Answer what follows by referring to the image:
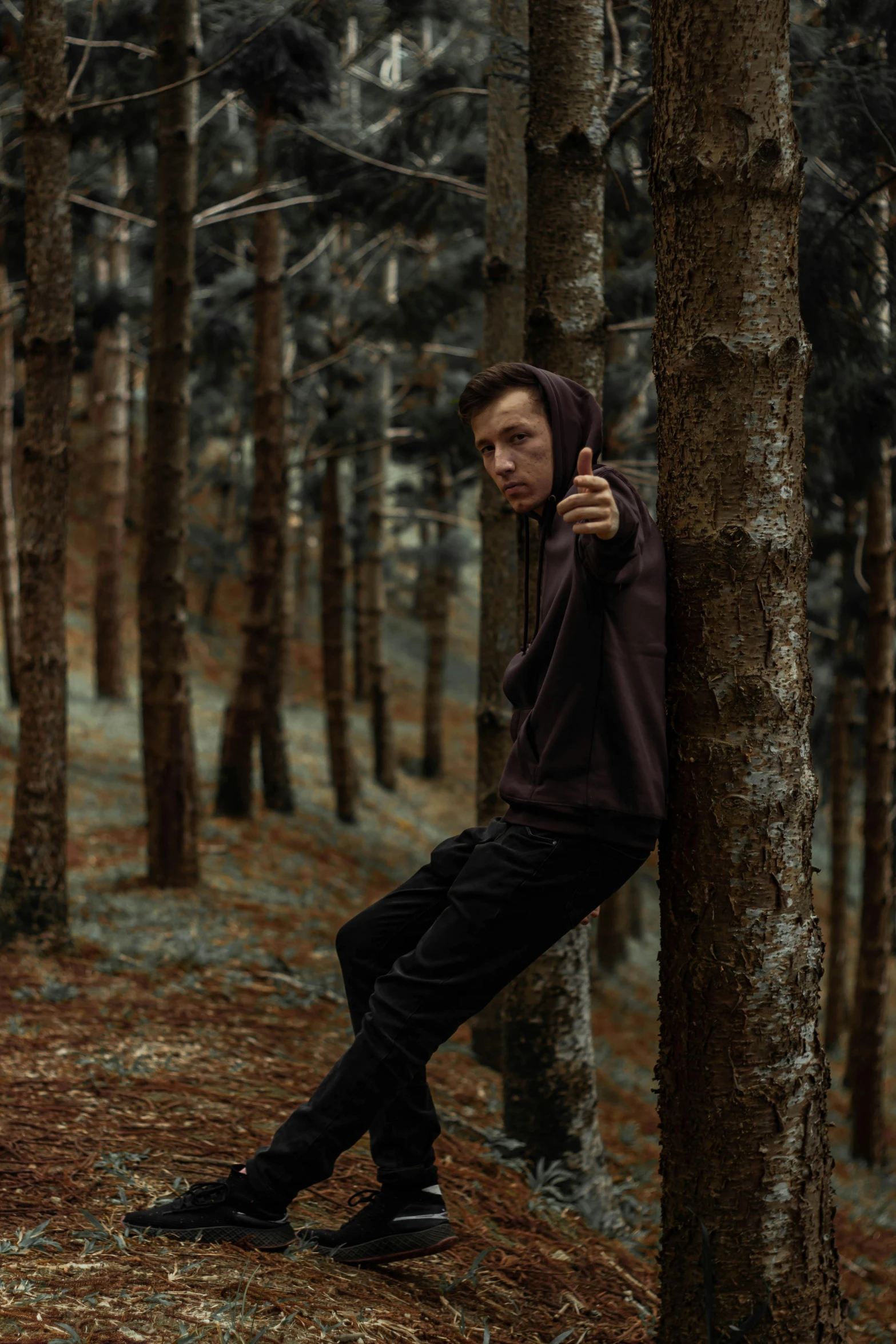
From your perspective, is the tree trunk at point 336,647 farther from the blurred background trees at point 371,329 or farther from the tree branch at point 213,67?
the tree branch at point 213,67

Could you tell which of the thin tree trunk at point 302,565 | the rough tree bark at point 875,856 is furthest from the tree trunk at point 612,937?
the thin tree trunk at point 302,565

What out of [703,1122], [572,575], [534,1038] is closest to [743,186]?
[572,575]

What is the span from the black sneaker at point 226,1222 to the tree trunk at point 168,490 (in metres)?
5.81

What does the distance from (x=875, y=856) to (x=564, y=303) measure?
25.4ft

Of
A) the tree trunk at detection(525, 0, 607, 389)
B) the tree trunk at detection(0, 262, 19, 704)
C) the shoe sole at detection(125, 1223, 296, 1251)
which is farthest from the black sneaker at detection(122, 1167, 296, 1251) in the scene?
the tree trunk at detection(0, 262, 19, 704)

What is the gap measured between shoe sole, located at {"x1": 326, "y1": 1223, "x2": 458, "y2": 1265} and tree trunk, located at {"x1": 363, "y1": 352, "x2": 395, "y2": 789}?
1470 centimetres

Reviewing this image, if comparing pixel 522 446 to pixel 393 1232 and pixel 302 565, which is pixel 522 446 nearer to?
pixel 393 1232

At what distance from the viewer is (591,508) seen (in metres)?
2.47

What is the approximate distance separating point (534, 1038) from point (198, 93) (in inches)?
408

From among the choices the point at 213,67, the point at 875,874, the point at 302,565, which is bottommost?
the point at 875,874

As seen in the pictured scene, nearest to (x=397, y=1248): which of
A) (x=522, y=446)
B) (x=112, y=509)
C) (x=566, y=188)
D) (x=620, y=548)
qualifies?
(x=620, y=548)

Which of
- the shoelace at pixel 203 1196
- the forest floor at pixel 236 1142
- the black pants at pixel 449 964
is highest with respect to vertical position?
the black pants at pixel 449 964

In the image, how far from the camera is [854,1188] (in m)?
8.89

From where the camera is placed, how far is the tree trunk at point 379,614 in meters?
17.6
